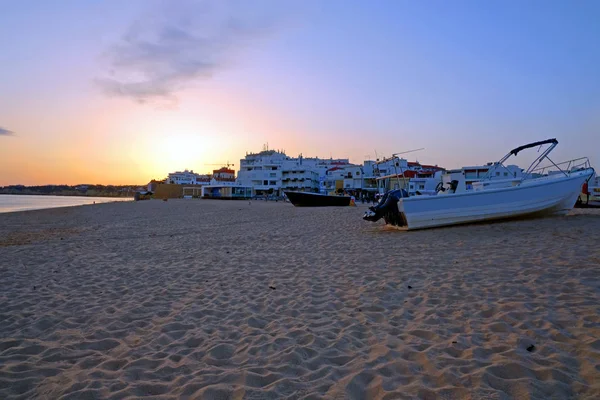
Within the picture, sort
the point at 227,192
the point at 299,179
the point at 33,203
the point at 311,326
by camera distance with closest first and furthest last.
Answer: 1. the point at 311,326
2. the point at 33,203
3. the point at 227,192
4. the point at 299,179

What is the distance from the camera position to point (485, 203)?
42.8 feet

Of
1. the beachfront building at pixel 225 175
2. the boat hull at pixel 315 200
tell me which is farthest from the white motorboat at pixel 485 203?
the beachfront building at pixel 225 175

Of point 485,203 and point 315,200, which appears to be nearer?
point 485,203

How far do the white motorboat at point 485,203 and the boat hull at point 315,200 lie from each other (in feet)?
63.6

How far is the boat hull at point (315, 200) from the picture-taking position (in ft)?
110

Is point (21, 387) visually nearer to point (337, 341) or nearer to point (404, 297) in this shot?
point (337, 341)

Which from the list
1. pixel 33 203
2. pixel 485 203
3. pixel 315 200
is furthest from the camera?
pixel 33 203

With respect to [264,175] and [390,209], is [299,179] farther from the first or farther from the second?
[390,209]

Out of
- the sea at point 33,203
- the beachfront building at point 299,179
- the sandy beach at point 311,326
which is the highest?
the beachfront building at point 299,179

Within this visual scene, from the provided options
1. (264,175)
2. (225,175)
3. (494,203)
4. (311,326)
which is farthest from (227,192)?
(311,326)

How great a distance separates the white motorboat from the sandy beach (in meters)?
4.31

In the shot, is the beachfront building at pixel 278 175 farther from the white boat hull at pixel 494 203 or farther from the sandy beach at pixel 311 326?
the sandy beach at pixel 311 326

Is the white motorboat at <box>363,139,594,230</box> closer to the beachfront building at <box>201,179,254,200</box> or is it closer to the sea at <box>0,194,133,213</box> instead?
the sea at <box>0,194,133,213</box>

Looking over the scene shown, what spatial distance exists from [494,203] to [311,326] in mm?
11268
